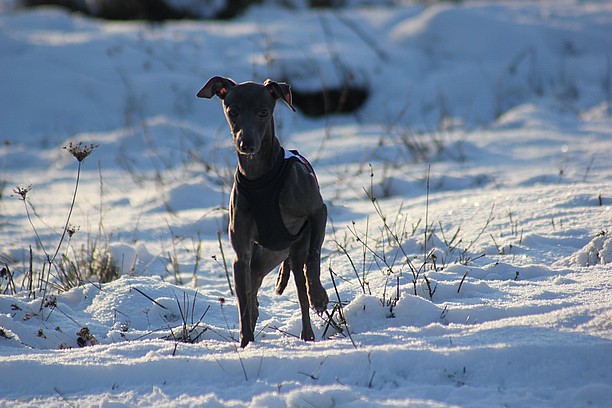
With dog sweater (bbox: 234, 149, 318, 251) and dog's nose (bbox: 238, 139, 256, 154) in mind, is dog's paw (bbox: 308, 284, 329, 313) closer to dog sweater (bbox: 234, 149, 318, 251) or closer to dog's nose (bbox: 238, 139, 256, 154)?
dog sweater (bbox: 234, 149, 318, 251)

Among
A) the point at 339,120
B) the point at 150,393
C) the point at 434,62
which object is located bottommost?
the point at 150,393

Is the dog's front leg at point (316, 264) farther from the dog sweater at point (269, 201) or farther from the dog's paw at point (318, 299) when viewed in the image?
the dog sweater at point (269, 201)

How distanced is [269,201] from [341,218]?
301 cm

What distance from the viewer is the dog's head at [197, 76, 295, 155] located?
326 cm

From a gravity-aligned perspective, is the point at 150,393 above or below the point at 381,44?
below

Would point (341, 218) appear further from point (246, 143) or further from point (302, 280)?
point (246, 143)

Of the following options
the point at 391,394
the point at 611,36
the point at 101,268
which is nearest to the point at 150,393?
the point at 391,394

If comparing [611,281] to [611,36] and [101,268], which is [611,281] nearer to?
[101,268]

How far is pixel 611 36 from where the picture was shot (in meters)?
13.6

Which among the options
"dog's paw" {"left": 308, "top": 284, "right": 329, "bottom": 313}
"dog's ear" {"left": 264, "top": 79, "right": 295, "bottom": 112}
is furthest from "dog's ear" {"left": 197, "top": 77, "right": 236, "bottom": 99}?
"dog's paw" {"left": 308, "top": 284, "right": 329, "bottom": 313}

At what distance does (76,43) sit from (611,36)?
10.5 m

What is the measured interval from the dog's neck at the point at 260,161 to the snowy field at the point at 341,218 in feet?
2.52

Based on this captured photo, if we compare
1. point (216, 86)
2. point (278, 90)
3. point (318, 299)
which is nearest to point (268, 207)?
point (318, 299)

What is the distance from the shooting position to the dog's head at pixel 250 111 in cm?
326
